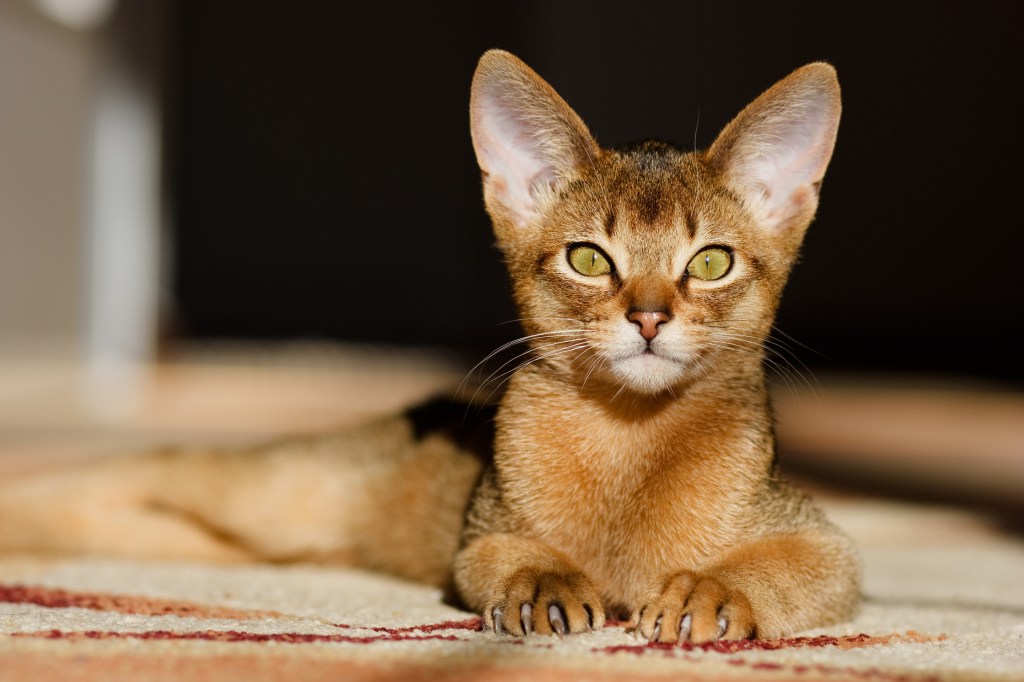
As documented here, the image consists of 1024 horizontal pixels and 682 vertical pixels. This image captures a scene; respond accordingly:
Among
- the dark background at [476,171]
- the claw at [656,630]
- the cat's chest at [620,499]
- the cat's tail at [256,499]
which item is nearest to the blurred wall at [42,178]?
the dark background at [476,171]

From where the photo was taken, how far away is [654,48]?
8.02 meters

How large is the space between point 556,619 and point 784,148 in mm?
867

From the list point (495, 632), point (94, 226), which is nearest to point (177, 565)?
point (495, 632)

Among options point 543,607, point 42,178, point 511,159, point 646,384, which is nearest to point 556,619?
point 543,607

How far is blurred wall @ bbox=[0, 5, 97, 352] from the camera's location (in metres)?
4.99

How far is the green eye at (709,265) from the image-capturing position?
1.68 metres

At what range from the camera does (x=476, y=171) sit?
941 cm

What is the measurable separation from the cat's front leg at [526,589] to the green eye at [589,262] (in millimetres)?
423

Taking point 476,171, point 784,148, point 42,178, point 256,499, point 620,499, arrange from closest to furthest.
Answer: point 620,499
point 784,148
point 256,499
point 42,178
point 476,171

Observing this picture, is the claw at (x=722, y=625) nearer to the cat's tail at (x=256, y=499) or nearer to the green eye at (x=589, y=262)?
the green eye at (x=589, y=262)

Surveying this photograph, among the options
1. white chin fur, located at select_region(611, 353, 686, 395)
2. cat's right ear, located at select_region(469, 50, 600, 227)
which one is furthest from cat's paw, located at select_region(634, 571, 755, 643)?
cat's right ear, located at select_region(469, 50, 600, 227)

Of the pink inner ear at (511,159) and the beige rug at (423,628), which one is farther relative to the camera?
the pink inner ear at (511,159)

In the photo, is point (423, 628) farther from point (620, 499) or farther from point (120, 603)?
point (120, 603)

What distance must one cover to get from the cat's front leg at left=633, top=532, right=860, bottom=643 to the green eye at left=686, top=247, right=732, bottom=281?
0.41 meters
